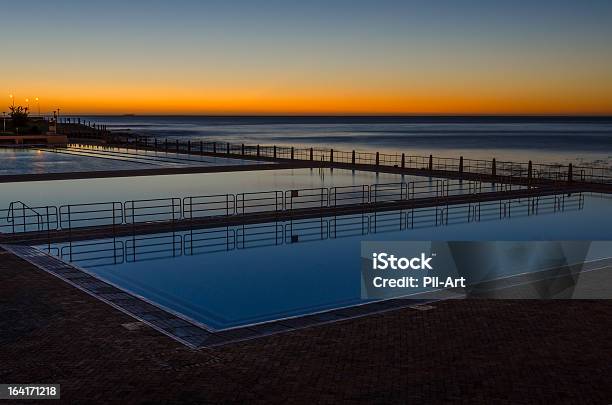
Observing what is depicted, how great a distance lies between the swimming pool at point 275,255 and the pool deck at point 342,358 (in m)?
1.69

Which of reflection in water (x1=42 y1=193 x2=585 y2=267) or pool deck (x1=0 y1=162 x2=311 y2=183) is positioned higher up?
pool deck (x1=0 y1=162 x2=311 y2=183)

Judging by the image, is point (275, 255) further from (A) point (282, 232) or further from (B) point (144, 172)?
(B) point (144, 172)

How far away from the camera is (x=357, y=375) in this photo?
8.01 m

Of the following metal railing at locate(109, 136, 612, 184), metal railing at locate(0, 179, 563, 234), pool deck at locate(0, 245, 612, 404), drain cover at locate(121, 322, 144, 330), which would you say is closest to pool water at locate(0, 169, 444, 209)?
metal railing at locate(0, 179, 563, 234)

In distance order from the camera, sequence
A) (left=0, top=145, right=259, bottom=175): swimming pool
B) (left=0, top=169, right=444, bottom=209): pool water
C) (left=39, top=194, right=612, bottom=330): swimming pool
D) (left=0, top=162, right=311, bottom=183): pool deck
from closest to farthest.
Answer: (left=39, top=194, right=612, bottom=330): swimming pool → (left=0, top=169, right=444, bottom=209): pool water → (left=0, top=162, right=311, bottom=183): pool deck → (left=0, top=145, right=259, bottom=175): swimming pool

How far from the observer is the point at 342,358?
8.56 meters

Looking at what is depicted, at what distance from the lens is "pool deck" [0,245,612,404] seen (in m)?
7.50

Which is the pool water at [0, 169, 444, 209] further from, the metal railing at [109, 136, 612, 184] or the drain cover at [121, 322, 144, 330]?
the drain cover at [121, 322, 144, 330]

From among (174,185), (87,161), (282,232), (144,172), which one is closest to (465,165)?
(87,161)

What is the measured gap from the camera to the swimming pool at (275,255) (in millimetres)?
11984

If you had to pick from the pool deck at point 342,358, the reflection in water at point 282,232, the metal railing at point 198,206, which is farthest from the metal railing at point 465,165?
the pool deck at point 342,358

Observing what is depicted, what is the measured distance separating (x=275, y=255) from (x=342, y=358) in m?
7.42

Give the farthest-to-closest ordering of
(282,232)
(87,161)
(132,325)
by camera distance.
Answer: (87,161), (282,232), (132,325)

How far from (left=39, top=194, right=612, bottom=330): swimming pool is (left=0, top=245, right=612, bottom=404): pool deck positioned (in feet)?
5.53
